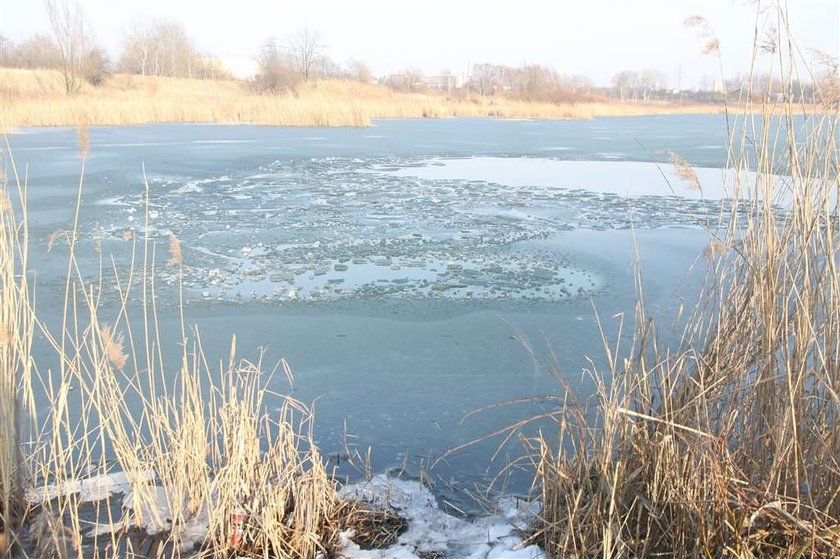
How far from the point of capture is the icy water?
9.87 feet

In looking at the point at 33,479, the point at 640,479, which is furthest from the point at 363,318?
the point at 640,479

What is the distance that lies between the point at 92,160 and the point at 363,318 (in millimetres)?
7958

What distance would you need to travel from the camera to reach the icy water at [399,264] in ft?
9.87

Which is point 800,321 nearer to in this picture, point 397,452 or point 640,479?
point 640,479

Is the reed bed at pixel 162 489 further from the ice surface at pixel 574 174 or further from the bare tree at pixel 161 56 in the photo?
the bare tree at pixel 161 56

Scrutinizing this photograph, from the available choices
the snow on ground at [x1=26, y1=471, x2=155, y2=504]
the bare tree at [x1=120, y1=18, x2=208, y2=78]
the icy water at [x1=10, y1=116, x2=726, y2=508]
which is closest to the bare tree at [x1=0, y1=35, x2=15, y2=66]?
the bare tree at [x1=120, y1=18, x2=208, y2=78]

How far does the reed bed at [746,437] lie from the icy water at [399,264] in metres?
0.31

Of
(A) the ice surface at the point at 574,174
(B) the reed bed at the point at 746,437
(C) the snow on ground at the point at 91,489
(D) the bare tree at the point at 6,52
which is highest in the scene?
(D) the bare tree at the point at 6,52

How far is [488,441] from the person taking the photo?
2.71 meters

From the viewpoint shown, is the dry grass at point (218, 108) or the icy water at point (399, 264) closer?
the icy water at point (399, 264)

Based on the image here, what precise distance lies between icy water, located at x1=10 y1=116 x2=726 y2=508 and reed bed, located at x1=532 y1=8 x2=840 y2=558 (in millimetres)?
314

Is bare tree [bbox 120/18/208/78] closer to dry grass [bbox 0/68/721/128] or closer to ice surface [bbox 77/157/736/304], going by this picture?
dry grass [bbox 0/68/721/128]

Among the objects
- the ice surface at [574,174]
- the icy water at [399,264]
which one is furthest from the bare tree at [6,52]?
the ice surface at [574,174]

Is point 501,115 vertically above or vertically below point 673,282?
above
